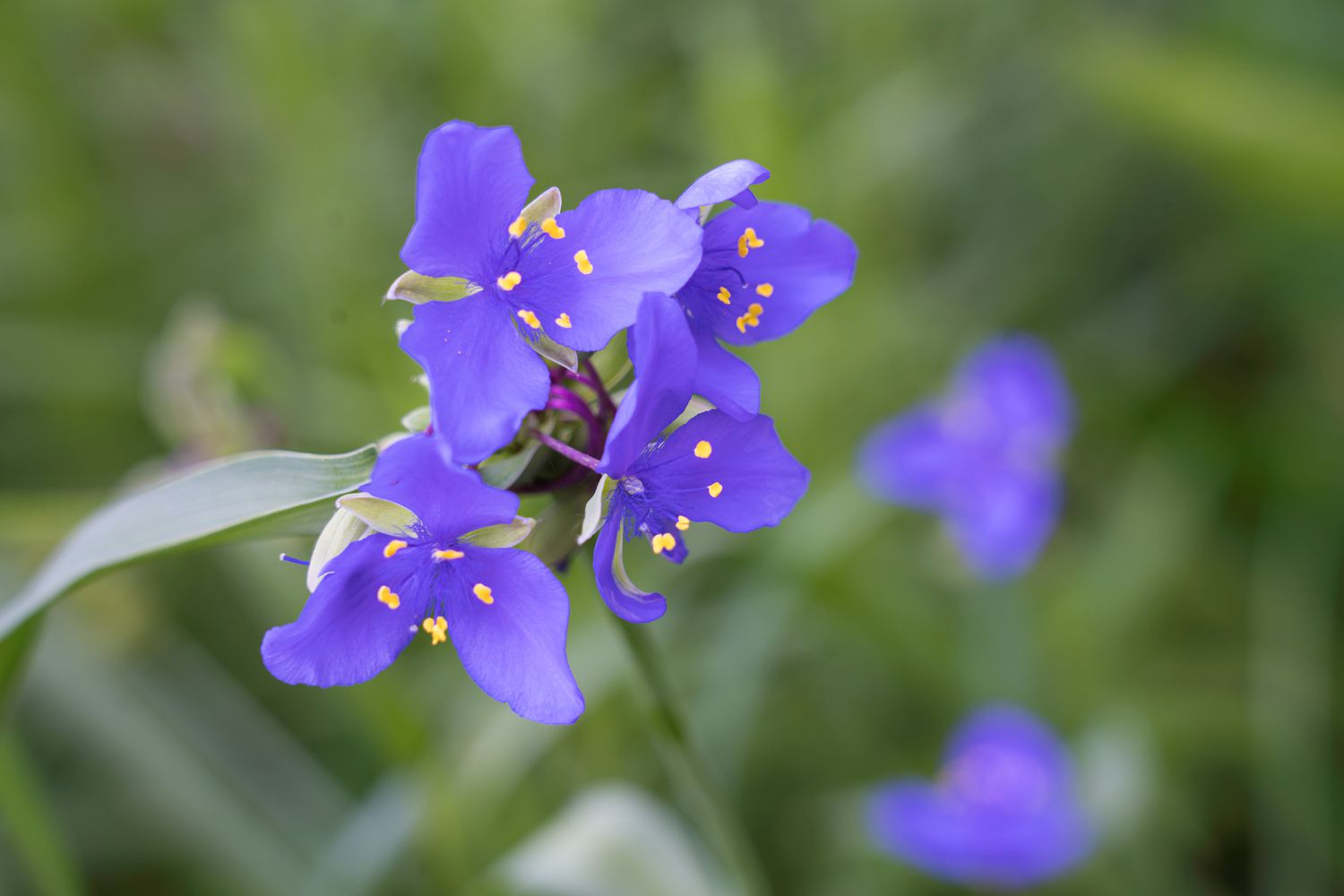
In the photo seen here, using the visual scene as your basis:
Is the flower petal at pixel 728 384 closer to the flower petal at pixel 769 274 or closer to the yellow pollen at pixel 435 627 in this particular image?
the flower petal at pixel 769 274

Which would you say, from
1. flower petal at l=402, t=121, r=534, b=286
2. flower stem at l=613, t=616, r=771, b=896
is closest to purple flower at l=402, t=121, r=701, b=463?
flower petal at l=402, t=121, r=534, b=286

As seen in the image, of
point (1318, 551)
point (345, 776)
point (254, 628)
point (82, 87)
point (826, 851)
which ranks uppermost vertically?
point (82, 87)

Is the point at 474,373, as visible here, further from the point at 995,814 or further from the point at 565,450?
the point at 995,814

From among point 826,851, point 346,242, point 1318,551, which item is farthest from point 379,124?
point 1318,551

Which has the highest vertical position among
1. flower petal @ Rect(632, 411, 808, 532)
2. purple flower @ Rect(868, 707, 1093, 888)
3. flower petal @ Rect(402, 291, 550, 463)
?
flower petal @ Rect(402, 291, 550, 463)

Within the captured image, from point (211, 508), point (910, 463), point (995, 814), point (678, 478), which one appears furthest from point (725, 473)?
point (910, 463)

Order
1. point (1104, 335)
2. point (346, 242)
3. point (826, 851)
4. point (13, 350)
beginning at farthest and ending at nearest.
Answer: point (1104, 335) < point (13, 350) < point (346, 242) < point (826, 851)

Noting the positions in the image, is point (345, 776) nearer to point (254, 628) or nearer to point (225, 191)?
point (254, 628)

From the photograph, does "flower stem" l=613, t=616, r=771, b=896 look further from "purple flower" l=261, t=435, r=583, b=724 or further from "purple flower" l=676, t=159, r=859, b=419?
"purple flower" l=676, t=159, r=859, b=419
